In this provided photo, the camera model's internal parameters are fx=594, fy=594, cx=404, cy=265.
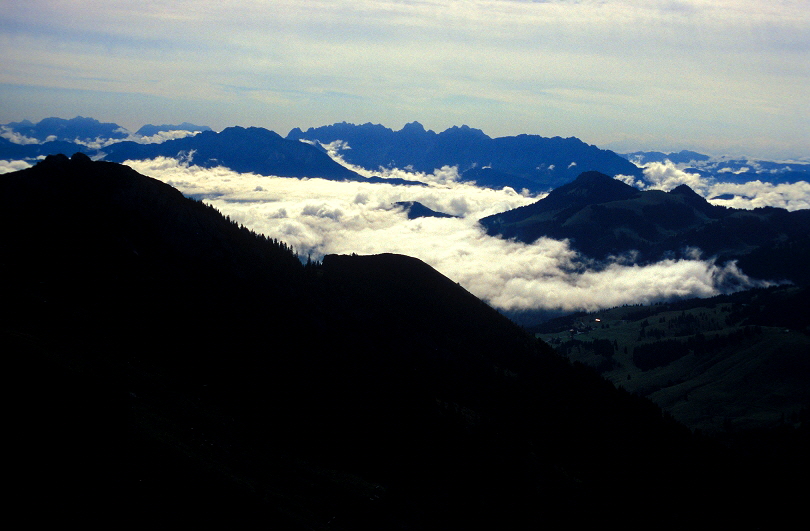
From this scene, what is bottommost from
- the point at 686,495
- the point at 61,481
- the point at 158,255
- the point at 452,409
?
the point at 686,495

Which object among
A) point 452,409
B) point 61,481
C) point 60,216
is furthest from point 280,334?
point 61,481

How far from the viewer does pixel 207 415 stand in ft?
402

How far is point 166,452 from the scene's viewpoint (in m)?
90.6

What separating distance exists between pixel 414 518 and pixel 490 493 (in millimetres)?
31850

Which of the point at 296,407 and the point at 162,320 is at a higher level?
the point at 162,320

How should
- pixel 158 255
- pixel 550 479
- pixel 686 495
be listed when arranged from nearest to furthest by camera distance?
pixel 550 479 → pixel 158 255 → pixel 686 495

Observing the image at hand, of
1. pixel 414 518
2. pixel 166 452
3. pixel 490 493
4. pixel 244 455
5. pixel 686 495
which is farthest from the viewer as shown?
pixel 686 495

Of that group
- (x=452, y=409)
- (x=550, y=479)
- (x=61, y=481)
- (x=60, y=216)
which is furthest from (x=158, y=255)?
(x=550, y=479)

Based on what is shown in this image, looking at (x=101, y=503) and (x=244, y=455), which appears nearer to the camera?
(x=101, y=503)

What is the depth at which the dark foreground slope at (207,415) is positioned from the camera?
86000 millimetres

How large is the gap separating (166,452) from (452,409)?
110 m

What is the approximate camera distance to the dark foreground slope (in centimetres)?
8600

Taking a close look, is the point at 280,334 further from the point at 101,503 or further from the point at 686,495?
the point at 686,495

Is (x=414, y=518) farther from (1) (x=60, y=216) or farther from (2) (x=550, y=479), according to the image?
(1) (x=60, y=216)
